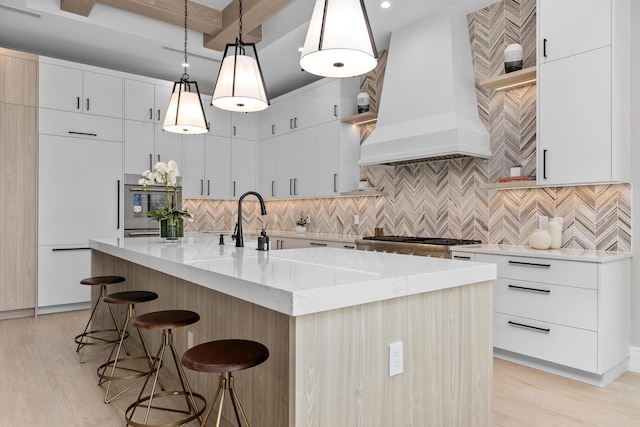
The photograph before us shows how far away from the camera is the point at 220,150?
6156mm

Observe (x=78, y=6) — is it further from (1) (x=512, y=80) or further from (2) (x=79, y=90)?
(1) (x=512, y=80)

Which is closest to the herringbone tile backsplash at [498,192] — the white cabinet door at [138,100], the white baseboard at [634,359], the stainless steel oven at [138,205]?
the white baseboard at [634,359]

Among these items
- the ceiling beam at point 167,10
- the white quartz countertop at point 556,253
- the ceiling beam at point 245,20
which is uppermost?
the ceiling beam at point 167,10

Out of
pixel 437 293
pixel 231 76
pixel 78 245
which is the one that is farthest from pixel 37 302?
pixel 437 293

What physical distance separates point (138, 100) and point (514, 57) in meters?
4.25

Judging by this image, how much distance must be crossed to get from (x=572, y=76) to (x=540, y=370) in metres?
2.12

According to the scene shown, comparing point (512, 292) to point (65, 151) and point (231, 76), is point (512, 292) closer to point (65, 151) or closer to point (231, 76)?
point (231, 76)

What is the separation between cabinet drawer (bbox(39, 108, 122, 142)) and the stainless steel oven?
557 millimetres

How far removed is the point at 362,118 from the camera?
16.1 ft

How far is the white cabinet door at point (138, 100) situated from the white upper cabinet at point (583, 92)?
4.36 m

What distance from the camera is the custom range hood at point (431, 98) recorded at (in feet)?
12.2

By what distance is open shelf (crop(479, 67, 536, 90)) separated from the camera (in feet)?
11.1

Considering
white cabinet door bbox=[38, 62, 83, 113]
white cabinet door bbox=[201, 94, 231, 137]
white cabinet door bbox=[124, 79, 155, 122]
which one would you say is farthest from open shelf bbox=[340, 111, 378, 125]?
white cabinet door bbox=[38, 62, 83, 113]

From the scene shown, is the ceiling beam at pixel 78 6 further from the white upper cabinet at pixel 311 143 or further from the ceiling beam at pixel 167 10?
the white upper cabinet at pixel 311 143
